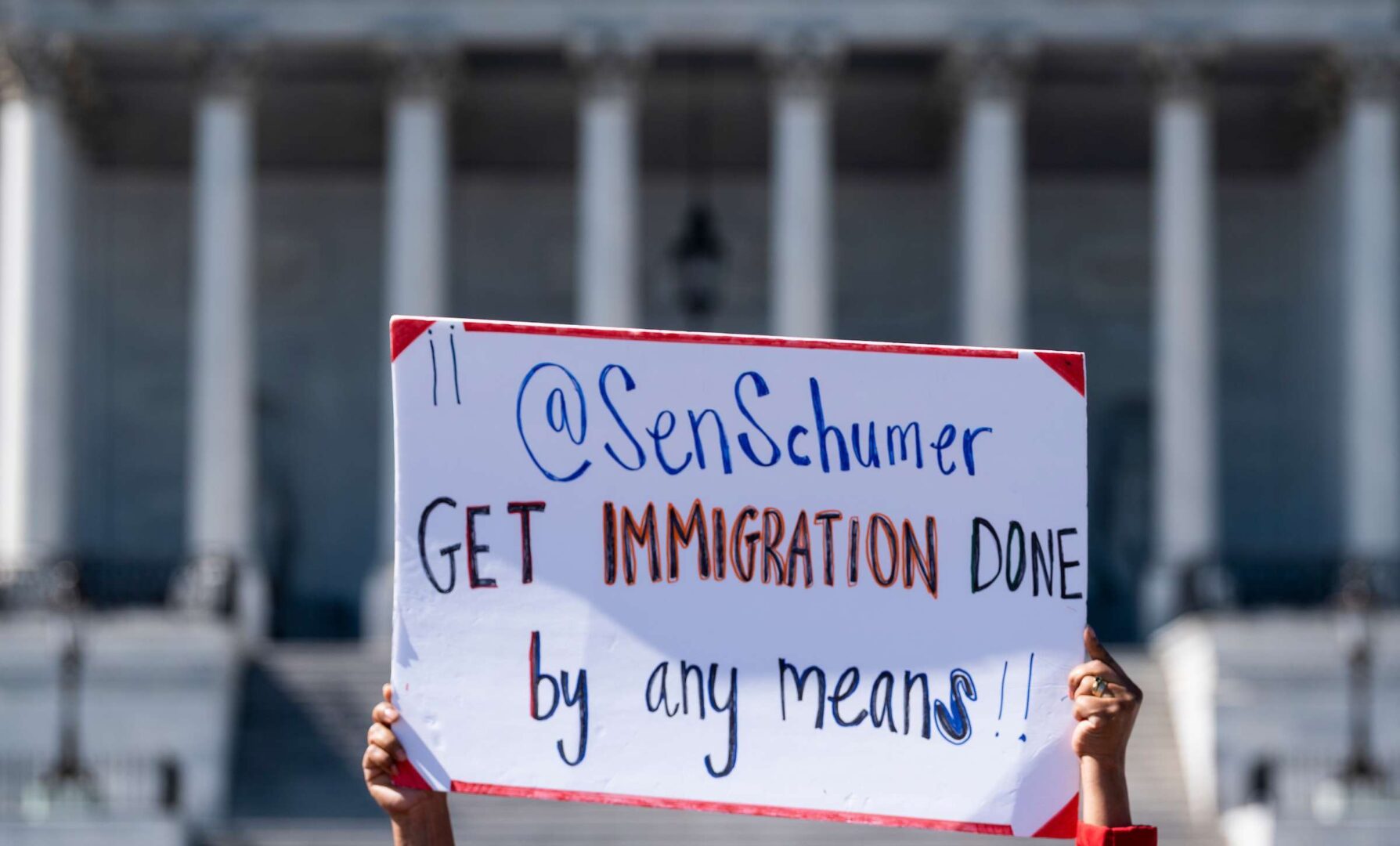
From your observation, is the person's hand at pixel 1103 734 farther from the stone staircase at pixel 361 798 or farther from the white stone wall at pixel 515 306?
the white stone wall at pixel 515 306

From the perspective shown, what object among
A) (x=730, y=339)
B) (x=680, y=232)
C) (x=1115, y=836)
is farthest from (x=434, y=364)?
(x=680, y=232)

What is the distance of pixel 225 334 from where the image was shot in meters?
51.2

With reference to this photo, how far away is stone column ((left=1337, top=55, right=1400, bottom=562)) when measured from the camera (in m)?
51.2

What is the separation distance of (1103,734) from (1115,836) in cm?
34

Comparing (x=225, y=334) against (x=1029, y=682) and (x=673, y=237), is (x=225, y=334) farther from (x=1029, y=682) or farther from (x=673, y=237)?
(x=1029, y=682)

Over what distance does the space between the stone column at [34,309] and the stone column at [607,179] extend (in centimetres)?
872

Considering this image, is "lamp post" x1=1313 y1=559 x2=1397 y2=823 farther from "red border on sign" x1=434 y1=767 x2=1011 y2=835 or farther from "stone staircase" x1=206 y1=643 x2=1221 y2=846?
"red border on sign" x1=434 y1=767 x2=1011 y2=835

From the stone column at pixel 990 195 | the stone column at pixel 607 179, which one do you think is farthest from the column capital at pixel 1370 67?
the stone column at pixel 607 179

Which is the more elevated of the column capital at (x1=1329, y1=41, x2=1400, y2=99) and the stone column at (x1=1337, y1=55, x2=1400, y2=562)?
the column capital at (x1=1329, y1=41, x2=1400, y2=99)

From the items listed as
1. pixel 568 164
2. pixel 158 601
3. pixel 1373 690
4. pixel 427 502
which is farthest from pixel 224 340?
pixel 427 502

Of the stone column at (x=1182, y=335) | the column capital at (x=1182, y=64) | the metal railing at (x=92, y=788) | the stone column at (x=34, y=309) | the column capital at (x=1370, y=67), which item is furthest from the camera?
the column capital at (x=1182, y=64)

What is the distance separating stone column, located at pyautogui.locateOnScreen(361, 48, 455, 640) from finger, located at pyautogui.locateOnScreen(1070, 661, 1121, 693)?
A: 135 feet

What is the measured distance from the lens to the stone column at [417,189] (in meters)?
51.3

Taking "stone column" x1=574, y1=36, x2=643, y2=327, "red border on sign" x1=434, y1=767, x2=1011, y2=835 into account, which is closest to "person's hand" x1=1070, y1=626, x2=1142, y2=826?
"red border on sign" x1=434, y1=767, x2=1011, y2=835
